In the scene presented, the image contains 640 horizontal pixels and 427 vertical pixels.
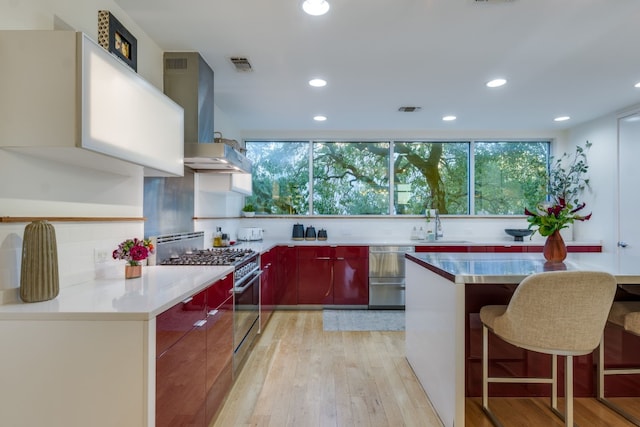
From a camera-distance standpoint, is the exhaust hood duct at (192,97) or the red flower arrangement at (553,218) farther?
the exhaust hood duct at (192,97)

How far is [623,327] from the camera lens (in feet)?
6.44

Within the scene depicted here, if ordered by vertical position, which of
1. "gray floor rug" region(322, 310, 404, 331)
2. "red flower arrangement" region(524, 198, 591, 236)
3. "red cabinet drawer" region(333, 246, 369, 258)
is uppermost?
"red flower arrangement" region(524, 198, 591, 236)

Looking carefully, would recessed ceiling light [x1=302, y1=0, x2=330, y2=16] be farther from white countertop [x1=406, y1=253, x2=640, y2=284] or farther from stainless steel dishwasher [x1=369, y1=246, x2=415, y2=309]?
stainless steel dishwasher [x1=369, y1=246, x2=415, y2=309]

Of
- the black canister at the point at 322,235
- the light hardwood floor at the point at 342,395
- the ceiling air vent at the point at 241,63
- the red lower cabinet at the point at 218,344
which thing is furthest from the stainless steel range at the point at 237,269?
the black canister at the point at 322,235

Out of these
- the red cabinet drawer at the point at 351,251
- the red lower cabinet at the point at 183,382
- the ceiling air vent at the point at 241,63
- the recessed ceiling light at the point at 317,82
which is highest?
the ceiling air vent at the point at 241,63

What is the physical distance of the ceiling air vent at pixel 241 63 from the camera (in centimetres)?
270

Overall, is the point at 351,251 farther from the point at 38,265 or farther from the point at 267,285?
the point at 38,265

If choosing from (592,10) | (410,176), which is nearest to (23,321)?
(592,10)

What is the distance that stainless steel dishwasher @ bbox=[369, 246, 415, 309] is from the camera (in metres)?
4.40

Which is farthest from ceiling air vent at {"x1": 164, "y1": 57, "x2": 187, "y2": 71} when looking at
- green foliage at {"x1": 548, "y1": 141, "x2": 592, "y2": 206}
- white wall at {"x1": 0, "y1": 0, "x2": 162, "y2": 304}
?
green foliage at {"x1": 548, "y1": 141, "x2": 592, "y2": 206}

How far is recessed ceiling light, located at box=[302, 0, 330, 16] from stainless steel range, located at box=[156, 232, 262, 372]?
172cm

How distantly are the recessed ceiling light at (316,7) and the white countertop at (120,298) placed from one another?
1.68 meters

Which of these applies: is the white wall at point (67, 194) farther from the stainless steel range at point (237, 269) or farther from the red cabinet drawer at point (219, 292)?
the red cabinet drawer at point (219, 292)

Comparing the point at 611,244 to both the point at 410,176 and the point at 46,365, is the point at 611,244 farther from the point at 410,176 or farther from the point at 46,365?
the point at 46,365
